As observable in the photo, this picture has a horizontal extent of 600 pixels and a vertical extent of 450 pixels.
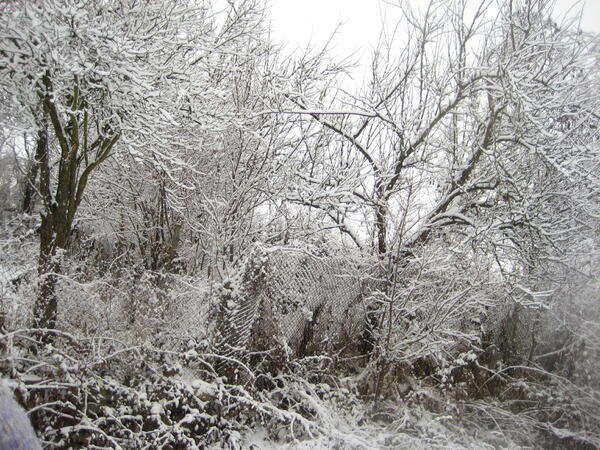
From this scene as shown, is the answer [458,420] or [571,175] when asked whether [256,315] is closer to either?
[458,420]

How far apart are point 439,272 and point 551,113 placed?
3440 mm

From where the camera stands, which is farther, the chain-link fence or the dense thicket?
the chain-link fence

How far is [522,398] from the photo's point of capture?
23.0 feet

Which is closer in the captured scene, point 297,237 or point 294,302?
point 294,302

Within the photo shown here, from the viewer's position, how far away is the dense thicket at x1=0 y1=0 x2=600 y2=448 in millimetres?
4434

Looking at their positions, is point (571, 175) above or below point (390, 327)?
above

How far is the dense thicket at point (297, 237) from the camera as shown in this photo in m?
4.43

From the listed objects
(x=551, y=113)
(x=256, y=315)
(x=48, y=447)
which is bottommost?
(x=48, y=447)

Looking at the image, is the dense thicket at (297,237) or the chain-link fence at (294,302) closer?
the dense thicket at (297,237)

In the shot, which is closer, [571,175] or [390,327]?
[390,327]

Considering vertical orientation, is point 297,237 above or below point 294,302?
above

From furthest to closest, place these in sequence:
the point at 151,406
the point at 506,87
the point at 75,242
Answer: the point at 75,242
the point at 506,87
the point at 151,406

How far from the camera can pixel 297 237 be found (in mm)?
7590

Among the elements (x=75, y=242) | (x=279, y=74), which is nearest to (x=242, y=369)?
(x=279, y=74)
